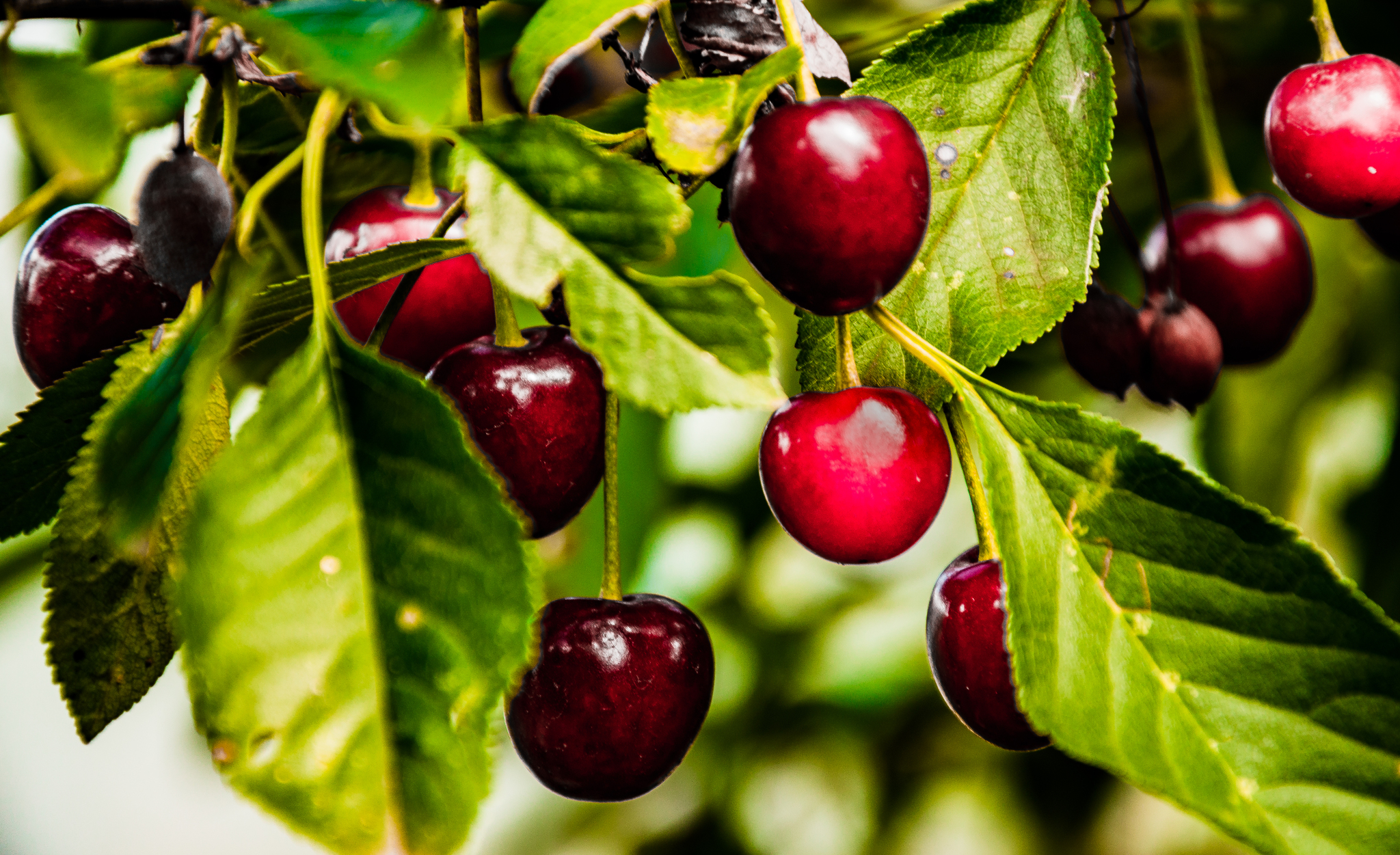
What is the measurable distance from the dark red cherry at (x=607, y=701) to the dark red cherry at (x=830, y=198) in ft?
0.61

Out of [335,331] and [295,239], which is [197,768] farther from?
[335,331]

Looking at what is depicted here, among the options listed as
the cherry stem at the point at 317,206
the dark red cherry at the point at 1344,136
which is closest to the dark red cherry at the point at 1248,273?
the dark red cherry at the point at 1344,136

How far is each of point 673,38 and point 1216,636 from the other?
29 centimetres

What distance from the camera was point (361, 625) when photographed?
1.05 feet

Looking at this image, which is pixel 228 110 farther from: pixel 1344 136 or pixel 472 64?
pixel 1344 136

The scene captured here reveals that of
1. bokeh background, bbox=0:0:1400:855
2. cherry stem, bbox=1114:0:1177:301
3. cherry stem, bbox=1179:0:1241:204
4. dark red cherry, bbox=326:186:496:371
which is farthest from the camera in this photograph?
bokeh background, bbox=0:0:1400:855

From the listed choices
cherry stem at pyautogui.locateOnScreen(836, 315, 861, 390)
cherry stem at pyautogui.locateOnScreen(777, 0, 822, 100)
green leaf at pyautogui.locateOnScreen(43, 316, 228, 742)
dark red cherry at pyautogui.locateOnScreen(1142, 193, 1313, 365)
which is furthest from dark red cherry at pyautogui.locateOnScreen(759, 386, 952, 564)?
dark red cherry at pyautogui.locateOnScreen(1142, 193, 1313, 365)

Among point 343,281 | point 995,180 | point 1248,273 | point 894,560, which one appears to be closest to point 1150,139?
point 1248,273

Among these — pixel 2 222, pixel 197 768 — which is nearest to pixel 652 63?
pixel 2 222

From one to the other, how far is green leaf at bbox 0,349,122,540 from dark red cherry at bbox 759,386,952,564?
0.26 metres

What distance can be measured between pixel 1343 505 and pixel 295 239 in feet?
3.61

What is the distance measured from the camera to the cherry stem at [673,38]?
1.40ft

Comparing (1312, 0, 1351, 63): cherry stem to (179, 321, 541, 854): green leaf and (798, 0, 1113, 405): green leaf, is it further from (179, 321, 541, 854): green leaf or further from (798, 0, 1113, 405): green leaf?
(179, 321, 541, 854): green leaf

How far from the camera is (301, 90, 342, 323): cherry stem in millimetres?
366
